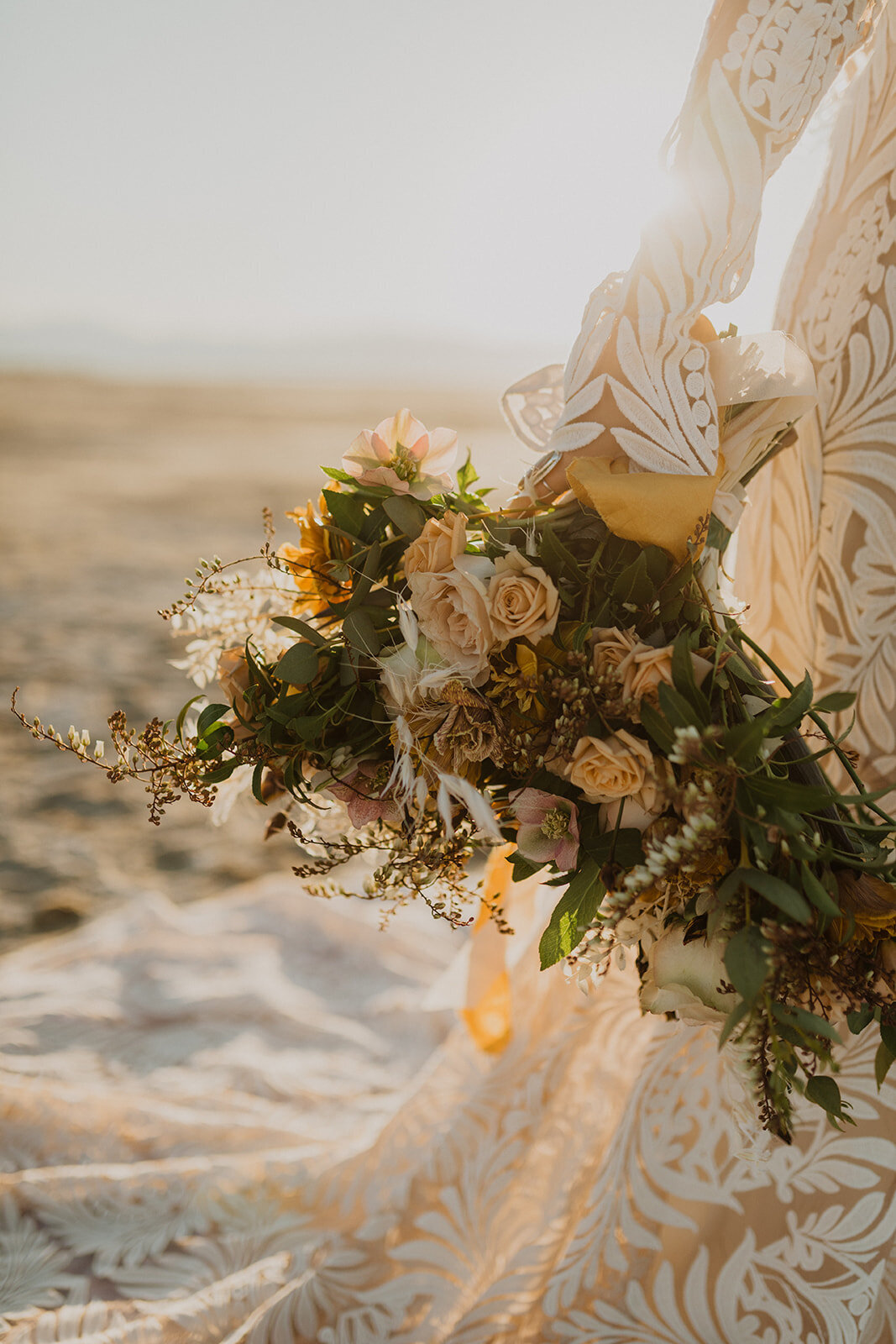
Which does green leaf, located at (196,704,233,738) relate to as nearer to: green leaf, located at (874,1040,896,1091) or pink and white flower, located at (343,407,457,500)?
pink and white flower, located at (343,407,457,500)

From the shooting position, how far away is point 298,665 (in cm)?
82

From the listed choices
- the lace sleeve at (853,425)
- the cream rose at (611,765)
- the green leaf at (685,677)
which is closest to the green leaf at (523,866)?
the cream rose at (611,765)

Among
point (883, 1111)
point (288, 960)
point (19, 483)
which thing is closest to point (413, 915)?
point (288, 960)

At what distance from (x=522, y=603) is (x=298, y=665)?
0.22 meters

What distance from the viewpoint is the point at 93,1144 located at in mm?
1638

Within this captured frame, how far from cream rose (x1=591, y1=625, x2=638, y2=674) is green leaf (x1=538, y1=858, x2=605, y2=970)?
0.18m

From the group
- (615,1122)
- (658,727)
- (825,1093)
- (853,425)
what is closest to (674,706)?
(658,727)

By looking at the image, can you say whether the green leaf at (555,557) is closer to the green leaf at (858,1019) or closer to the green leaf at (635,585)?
the green leaf at (635,585)

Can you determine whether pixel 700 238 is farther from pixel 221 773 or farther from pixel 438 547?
pixel 221 773

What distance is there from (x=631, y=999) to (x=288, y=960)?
1122mm

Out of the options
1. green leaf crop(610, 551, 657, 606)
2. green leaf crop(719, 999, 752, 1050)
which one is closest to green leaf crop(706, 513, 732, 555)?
green leaf crop(610, 551, 657, 606)

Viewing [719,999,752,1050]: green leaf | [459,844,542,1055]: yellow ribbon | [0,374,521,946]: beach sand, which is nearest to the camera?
[719,999,752,1050]: green leaf

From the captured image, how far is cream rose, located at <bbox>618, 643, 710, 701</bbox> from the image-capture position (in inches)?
28.8

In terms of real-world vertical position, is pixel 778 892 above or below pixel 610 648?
below
